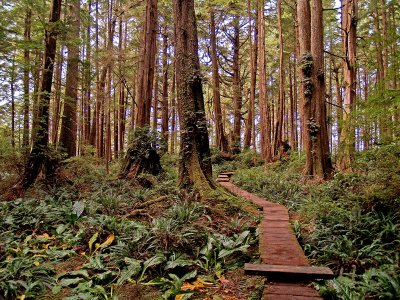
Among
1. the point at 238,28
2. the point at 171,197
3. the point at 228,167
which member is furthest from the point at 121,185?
the point at 238,28

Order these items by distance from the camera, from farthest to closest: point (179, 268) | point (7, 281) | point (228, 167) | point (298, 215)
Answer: point (228, 167)
point (298, 215)
point (179, 268)
point (7, 281)

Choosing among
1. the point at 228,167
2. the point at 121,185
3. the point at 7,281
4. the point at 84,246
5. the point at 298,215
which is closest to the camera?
the point at 7,281

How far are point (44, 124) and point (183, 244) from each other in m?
6.64

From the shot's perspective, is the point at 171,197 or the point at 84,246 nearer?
the point at 84,246

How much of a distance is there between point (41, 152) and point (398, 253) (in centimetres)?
909

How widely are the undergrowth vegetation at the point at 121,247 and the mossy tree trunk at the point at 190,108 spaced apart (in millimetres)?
664

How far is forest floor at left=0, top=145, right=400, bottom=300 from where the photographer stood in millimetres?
3822

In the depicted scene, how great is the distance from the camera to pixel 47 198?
7645 millimetres

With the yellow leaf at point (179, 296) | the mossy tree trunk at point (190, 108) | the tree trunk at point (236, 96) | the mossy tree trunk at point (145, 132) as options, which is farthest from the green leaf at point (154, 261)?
the tree trunk at point (236, 96)

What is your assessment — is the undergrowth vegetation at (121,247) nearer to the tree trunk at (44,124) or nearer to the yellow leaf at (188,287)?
the yellow leaf at (188,287)

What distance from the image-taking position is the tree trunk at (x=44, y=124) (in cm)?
883

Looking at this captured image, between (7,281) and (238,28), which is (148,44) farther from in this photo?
(238,28)

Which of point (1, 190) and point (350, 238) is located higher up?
point (1, 190)

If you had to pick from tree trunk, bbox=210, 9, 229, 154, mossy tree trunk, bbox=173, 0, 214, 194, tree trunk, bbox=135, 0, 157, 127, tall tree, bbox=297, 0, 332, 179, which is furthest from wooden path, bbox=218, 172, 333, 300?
tree trunk, bbox=210, 9, 229, 154
